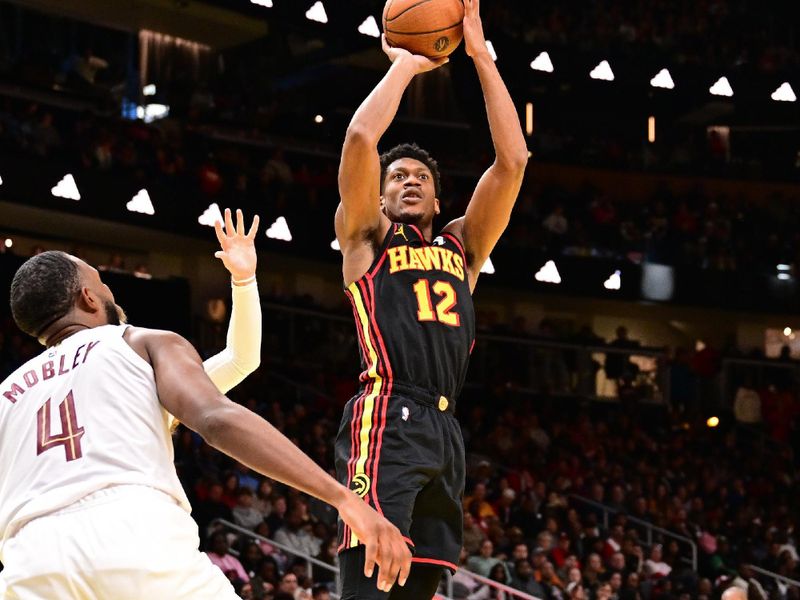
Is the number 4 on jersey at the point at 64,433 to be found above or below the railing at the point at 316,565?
above

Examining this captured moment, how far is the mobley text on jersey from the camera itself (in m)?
3.52

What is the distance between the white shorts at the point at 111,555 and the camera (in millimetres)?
3271

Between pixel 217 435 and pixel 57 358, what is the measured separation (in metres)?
0.55

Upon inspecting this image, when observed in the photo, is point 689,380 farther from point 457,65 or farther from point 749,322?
point 457,65

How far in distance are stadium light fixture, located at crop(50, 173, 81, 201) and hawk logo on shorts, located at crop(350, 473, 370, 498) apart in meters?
12.9

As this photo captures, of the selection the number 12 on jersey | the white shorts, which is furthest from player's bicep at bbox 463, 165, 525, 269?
the white shorts

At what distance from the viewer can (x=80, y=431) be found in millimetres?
3443

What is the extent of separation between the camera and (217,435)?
327 centimetres

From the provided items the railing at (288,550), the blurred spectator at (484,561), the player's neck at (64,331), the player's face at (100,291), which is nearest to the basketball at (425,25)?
the player's face at (100,291)

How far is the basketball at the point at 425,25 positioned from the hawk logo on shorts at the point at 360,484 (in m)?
1.64

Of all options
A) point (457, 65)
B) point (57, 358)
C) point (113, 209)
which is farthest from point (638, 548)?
point (57, 358)

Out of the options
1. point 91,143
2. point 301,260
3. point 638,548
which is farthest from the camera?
point 301,260

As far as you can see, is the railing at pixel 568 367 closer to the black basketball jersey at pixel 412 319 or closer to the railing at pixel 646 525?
the railing at pixel 646 525

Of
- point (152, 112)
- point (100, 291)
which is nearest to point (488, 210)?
point (100, 291)
